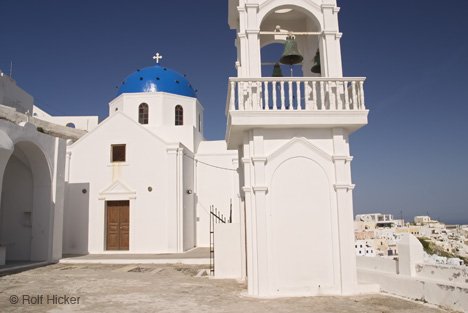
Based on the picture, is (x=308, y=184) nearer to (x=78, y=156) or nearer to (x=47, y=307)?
(x=47, y=307)

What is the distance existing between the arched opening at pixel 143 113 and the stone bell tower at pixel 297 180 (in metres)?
13.4

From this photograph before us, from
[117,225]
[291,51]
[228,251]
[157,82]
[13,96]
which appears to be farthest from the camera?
[13,96]

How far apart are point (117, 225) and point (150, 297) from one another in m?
10.3

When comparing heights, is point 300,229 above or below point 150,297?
above

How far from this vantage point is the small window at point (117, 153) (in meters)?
17.8

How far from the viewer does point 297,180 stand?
760cm

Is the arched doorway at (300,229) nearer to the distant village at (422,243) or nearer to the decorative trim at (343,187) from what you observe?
the decorative trim at (343,187)

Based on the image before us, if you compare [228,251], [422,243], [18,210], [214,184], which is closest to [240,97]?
[228,251]

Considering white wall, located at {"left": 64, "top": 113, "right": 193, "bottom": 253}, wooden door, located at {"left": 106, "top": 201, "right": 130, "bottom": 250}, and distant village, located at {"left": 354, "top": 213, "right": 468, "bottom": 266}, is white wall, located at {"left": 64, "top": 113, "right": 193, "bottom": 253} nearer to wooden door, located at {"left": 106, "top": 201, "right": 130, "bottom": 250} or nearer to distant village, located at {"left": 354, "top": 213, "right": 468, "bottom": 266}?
wooden door, located at {"left": 106, "top": 201, "right": 130, "bottom": 250}

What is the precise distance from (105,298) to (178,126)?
13390 mm

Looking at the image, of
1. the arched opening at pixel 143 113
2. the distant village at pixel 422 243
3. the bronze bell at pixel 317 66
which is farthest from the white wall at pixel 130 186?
the bronze bell at pixel 317 66

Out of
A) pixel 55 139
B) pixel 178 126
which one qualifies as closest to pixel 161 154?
pixel 178 126

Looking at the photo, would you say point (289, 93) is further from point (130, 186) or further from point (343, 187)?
point (130, 186)

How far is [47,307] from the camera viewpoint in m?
6.91
